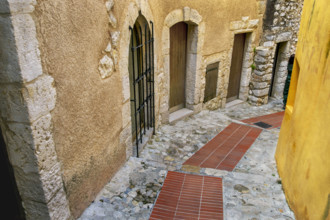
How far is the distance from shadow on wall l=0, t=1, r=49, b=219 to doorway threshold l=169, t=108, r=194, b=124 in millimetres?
3732

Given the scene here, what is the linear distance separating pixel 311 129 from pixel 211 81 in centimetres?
392

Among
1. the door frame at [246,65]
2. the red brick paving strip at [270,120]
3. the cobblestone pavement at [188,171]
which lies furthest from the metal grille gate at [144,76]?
the door frame at [246,65]

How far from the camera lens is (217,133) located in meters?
5.37

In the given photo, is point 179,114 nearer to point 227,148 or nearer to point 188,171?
point 227,148

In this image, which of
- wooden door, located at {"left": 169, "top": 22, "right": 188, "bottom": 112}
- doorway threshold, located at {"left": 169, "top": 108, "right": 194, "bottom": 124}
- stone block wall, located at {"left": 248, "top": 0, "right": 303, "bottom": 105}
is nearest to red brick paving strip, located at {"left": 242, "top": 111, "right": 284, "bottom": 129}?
stone block wall, located at {"left": 248, "top": 0, "right": 303, "bottom": 105}

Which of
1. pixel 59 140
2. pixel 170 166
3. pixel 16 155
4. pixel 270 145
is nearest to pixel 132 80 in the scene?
pixel 170 166

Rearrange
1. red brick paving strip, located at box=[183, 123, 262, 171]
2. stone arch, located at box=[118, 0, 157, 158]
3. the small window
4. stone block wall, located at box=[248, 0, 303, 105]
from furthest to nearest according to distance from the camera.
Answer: stone block wall, located at box=[248, 0, 303, 105], the small window, red brick paving strip, located at box=[183, 123, 262, 171], stone arch, located at box=[118, 0, 157, 158]

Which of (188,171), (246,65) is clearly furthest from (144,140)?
(246,65)

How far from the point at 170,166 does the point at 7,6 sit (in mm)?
2950

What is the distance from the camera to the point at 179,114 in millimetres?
5879

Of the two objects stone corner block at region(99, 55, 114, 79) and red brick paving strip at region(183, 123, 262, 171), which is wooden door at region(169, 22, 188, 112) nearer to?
red brick paving strip at region(183, 123, 262, 171)

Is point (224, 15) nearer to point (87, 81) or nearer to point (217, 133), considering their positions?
point (217, 133)

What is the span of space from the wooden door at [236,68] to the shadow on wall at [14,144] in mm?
6046

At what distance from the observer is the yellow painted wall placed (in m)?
2.20
